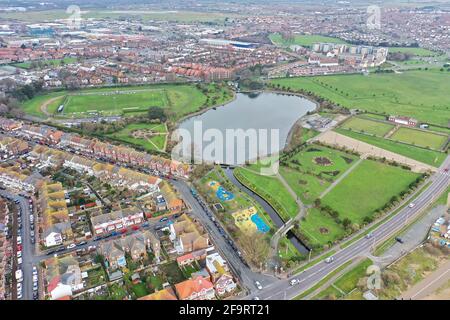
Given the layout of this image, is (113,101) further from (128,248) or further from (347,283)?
(347,283)

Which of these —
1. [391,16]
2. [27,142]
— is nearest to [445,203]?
[27,142]

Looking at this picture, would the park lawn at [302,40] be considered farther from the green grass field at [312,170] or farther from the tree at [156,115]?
the green grass field at [312,170]

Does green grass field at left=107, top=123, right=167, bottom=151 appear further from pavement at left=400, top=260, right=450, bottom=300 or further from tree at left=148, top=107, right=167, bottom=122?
pavement at left=400, top=260, right=450, bottom=300

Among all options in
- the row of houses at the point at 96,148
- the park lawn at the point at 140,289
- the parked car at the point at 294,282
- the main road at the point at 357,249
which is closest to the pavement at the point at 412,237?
the main road at the point at 357,249

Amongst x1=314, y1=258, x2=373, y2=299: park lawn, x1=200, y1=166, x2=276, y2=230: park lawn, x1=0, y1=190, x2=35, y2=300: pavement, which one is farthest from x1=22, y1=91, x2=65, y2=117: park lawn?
x1=314, y1=258, x2=373, y2=299: park lawn

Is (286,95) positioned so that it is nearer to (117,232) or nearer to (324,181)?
(324,181)
